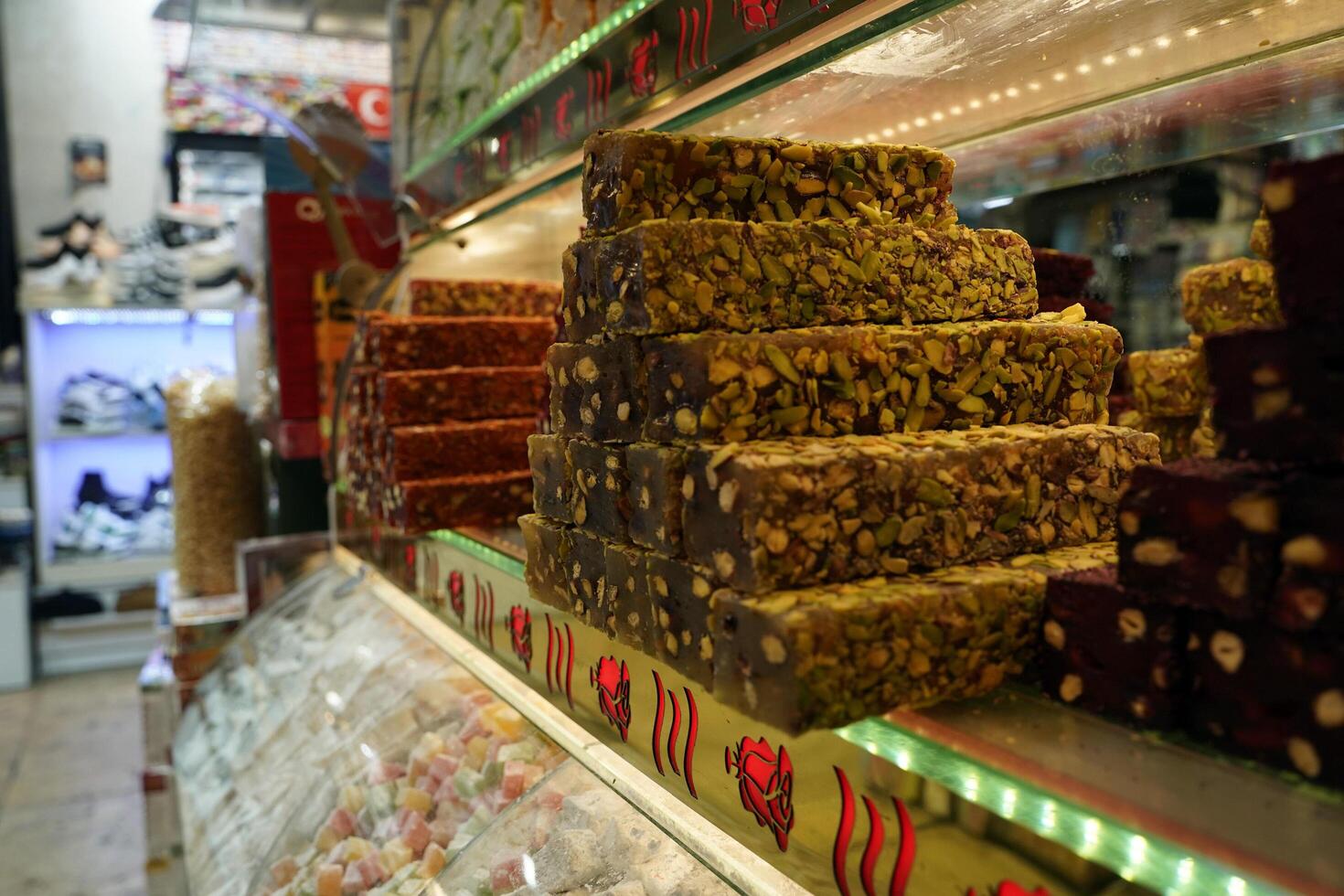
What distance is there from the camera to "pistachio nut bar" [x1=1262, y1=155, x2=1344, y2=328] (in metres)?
0.57

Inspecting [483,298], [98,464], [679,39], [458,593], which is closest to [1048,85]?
[679,39]

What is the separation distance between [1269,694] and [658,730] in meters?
0.58

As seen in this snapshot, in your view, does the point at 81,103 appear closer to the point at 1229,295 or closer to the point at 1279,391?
the point at 1229,295

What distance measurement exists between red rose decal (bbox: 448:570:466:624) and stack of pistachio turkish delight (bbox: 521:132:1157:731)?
571 millimetres

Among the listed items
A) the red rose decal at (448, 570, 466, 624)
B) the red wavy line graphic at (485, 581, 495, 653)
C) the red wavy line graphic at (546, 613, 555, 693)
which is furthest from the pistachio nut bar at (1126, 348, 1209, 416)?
the red rose decal at (448, 570, 466, 624)

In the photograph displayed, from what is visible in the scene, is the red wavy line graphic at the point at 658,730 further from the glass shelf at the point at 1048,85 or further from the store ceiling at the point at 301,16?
the store ceiling at the point at 301,16

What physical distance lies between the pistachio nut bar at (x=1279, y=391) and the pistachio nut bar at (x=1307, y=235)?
0.01 metres

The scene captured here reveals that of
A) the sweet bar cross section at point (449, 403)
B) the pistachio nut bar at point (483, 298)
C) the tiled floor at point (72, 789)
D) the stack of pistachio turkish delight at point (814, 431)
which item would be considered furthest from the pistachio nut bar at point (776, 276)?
the tiled floor at point (72, 789)

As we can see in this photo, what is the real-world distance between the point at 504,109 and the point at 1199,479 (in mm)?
1524

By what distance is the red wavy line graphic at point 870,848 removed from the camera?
74 cm

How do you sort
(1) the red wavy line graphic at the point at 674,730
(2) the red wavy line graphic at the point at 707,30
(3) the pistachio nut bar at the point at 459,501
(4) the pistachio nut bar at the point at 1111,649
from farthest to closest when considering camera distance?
(3) the pistachio nut bar at the point at 459,501, (2) the red wavy line graphic at the point at 707,30, (1) the red wavy line graphic at the point at 674,730, (4) the pistachio nut bar at the point at 1111,649

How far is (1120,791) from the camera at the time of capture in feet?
2.03

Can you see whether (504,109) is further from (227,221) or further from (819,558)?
(227,221)

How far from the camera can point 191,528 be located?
12.3 feet
